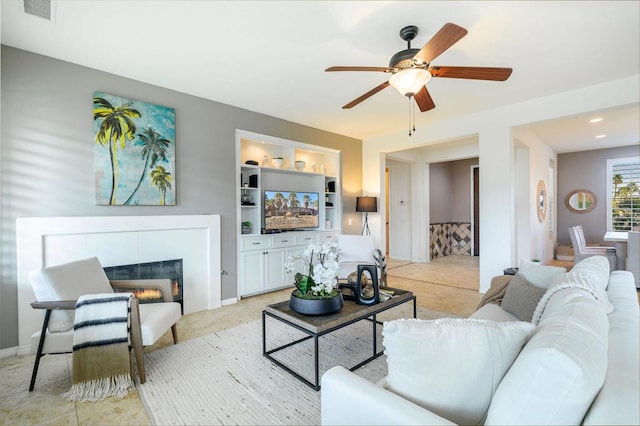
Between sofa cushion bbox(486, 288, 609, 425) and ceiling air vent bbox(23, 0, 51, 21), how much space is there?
331 cm

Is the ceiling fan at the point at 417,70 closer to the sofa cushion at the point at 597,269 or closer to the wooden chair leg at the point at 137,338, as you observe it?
the sofa cushion at the point at 597,269

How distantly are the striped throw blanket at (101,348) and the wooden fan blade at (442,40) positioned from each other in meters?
2.62

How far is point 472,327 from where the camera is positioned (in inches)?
38.6

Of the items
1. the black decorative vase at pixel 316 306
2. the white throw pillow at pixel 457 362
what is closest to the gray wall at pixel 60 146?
the black decorative vase at pixel 316 306

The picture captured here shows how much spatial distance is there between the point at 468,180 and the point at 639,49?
5.22 metres

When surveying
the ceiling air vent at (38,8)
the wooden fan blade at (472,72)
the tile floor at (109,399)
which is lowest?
the tile floor at (109,399)

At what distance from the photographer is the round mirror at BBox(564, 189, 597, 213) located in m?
7.03

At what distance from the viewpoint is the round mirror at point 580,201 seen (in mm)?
7031

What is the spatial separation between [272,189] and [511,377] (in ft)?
13.7

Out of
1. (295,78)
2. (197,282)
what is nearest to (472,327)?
(295,78)

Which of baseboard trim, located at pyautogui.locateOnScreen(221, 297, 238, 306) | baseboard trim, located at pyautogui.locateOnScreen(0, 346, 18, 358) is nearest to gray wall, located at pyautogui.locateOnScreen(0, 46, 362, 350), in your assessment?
baseboard trim, located at pyautogui.locateOnScreen(0, 346, 18, 358)

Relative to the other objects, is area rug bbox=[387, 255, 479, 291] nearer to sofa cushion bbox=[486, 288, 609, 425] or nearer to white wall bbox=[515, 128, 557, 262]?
white wall bbox=[515, 128, 557, 262]

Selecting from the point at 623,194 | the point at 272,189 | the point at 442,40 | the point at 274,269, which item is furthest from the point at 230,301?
the point at 623,194

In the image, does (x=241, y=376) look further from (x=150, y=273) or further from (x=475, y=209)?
(x=475, y=209)
